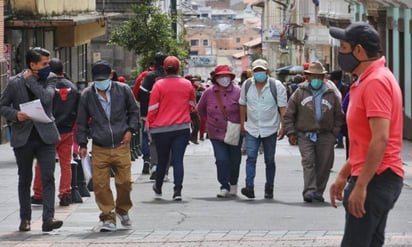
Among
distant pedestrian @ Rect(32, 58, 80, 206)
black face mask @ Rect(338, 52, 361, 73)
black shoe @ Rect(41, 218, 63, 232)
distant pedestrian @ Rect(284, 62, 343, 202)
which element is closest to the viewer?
black face mask @ Rect(338, 52, 361, 73)

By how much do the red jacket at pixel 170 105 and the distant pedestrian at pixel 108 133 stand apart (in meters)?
2.72

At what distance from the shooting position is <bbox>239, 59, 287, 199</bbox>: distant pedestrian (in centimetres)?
1527

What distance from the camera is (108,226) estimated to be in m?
12.1

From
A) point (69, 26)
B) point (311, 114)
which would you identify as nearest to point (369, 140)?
point (311, 114)

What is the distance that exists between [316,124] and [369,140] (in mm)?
7952

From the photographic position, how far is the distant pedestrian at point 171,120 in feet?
49.5

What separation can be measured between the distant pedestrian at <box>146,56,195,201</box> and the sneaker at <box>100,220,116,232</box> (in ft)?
9.89

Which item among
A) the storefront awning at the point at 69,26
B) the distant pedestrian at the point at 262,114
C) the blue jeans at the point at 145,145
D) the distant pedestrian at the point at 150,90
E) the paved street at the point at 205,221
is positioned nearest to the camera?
the paved street at the point at 205,221

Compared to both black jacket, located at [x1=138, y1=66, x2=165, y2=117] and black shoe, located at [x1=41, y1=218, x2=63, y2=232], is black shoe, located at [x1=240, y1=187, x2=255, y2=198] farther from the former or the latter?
black shoe, located at [x1=41, y1=218, x2=63, y2=232]

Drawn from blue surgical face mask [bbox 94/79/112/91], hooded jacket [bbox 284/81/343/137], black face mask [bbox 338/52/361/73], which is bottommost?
hooded jacket [bbox 284/81/343/137]

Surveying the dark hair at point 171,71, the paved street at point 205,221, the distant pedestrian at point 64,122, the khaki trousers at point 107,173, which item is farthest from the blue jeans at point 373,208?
the dark hair at point 171,71

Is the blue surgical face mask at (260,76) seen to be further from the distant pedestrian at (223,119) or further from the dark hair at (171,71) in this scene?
the dark hair at (171,71)

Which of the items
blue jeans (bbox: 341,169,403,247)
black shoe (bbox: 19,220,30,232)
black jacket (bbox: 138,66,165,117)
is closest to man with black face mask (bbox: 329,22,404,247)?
blue jeans (bbox: 341,169,403,247)

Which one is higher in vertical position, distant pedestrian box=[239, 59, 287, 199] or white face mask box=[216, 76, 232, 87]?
white face mask box=[216, 76, 232, 87]
